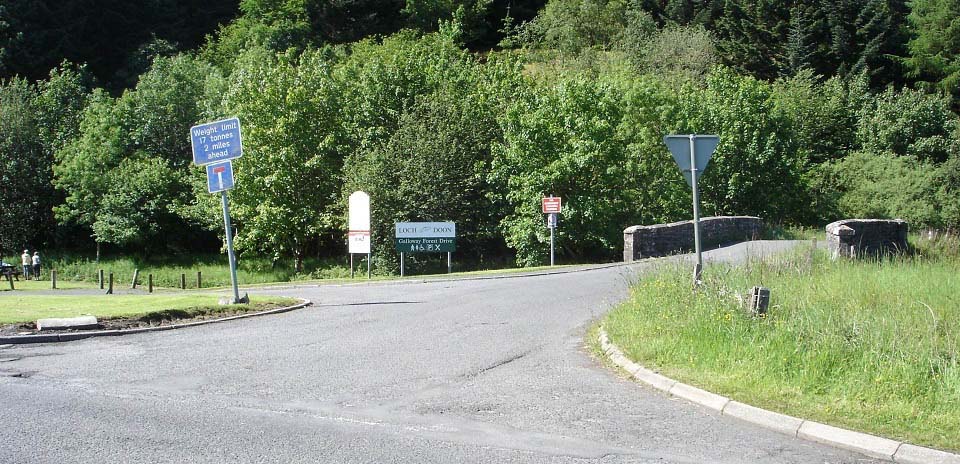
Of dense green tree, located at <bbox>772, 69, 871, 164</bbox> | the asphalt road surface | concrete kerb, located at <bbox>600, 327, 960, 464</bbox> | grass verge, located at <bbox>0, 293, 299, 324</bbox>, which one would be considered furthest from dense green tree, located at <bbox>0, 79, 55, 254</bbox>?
concrete kerb, located at <bbox>600, 327, 960, 464</bbox>

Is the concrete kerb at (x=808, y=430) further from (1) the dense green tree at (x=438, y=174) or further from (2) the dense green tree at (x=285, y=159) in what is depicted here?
(2) the dense green tree at (x=285, y=159)

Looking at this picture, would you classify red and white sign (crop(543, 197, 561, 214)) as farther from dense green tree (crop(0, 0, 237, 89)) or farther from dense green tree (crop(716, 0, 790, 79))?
dense green tree (crop(0, 0, 237, 89))

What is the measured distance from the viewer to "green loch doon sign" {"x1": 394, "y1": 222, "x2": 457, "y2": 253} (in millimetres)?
32750

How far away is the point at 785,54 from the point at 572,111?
27.4m

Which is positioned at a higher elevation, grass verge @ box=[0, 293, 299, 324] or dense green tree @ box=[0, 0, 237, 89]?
dense green tree @ box=[0, 0, 237, 89]

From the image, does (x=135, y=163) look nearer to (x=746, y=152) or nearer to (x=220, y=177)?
(x=220, y=177)

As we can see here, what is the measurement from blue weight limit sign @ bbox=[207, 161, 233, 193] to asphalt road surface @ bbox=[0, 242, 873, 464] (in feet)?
13.9

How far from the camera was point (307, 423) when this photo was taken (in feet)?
25.3

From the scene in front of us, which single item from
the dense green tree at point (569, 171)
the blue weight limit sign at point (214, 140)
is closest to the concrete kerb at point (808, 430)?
the blue weight limit sign at point (214, 140)

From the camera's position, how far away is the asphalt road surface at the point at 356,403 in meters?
6.80

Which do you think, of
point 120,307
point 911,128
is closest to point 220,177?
point 120,307

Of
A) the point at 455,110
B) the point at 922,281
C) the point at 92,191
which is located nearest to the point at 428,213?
the point at 455,110

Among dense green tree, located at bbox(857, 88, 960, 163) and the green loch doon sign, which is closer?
the green loch doon sign

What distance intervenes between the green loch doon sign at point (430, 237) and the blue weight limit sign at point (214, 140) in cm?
1530
